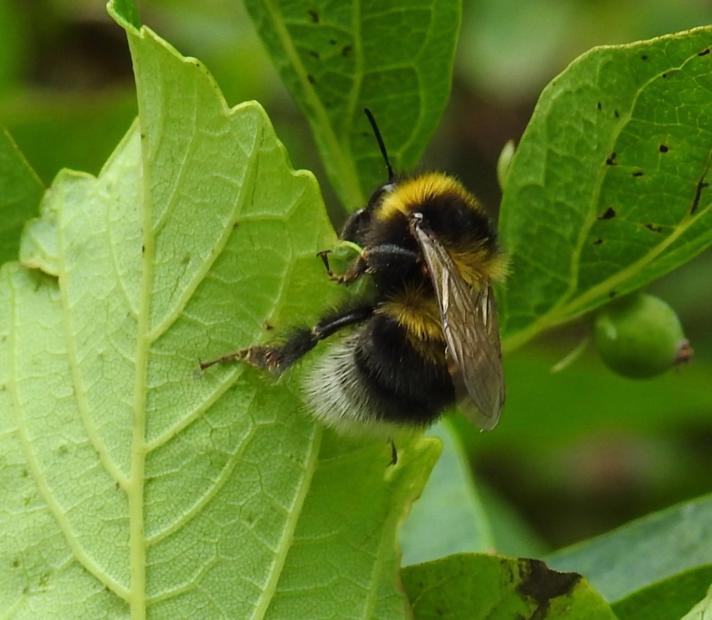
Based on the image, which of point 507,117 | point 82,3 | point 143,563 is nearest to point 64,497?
point 143,563

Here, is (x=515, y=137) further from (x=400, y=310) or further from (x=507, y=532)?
(x=400, y=310)

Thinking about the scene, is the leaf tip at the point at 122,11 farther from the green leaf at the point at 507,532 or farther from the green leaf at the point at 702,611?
the green leaf at the point at 507,532

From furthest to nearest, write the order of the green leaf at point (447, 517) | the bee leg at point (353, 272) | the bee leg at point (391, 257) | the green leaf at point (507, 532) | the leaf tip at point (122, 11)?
the green leaf at point (507, 532), the green leaf at point (447, 517), the bee leg at point (391, 257), the bee leg at point (353, 272), the leaf tip at point (122, 11)

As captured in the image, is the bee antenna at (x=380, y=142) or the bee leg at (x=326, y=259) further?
the bee antenna at (x=380, y=142)

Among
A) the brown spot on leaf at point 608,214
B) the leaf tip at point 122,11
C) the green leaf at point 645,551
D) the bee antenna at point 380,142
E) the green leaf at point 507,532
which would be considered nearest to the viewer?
the leaf tip at point 122,11

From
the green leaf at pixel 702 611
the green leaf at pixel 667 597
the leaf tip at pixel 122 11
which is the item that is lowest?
the green leaf at pixel 667 597

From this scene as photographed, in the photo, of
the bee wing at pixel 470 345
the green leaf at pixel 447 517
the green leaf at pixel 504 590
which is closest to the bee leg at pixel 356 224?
the bee wing at pixel 470 345

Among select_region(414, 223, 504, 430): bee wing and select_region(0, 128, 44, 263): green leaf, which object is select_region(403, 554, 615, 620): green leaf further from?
select_region(0, 128, 44, 263): green leaf
